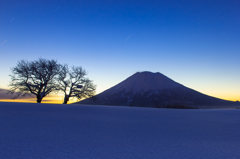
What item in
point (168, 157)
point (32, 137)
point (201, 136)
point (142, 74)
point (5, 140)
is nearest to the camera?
point (168, 157)

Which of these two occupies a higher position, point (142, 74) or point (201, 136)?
point (142, 74)

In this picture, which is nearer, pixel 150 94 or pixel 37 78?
pixel 37 78

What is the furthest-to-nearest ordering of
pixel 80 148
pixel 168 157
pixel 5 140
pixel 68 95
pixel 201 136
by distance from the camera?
1. pixel 68 95
2. pixel 201 136
3. pixel 5 140
4. pixel 80 148
5. pixel 168 157

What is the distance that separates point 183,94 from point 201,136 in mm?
112473

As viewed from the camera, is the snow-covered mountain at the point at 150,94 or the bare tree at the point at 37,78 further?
the snow-covered mountain at the point at 150,94

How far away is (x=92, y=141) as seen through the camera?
555 cm

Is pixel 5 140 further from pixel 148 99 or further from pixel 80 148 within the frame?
pixel 148 99

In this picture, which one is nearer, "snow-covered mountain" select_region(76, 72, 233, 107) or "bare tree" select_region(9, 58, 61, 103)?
"bare tree" select_region(9, 58, 61, 103)

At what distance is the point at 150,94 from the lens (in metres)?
116

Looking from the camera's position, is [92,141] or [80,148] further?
[92,141]

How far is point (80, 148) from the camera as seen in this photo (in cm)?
482

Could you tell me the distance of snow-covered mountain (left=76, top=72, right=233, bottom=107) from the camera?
4016 inches

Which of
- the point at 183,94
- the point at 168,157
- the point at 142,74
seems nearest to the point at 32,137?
the point at 168,157

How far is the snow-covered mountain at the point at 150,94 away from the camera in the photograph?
102019 millimetres
